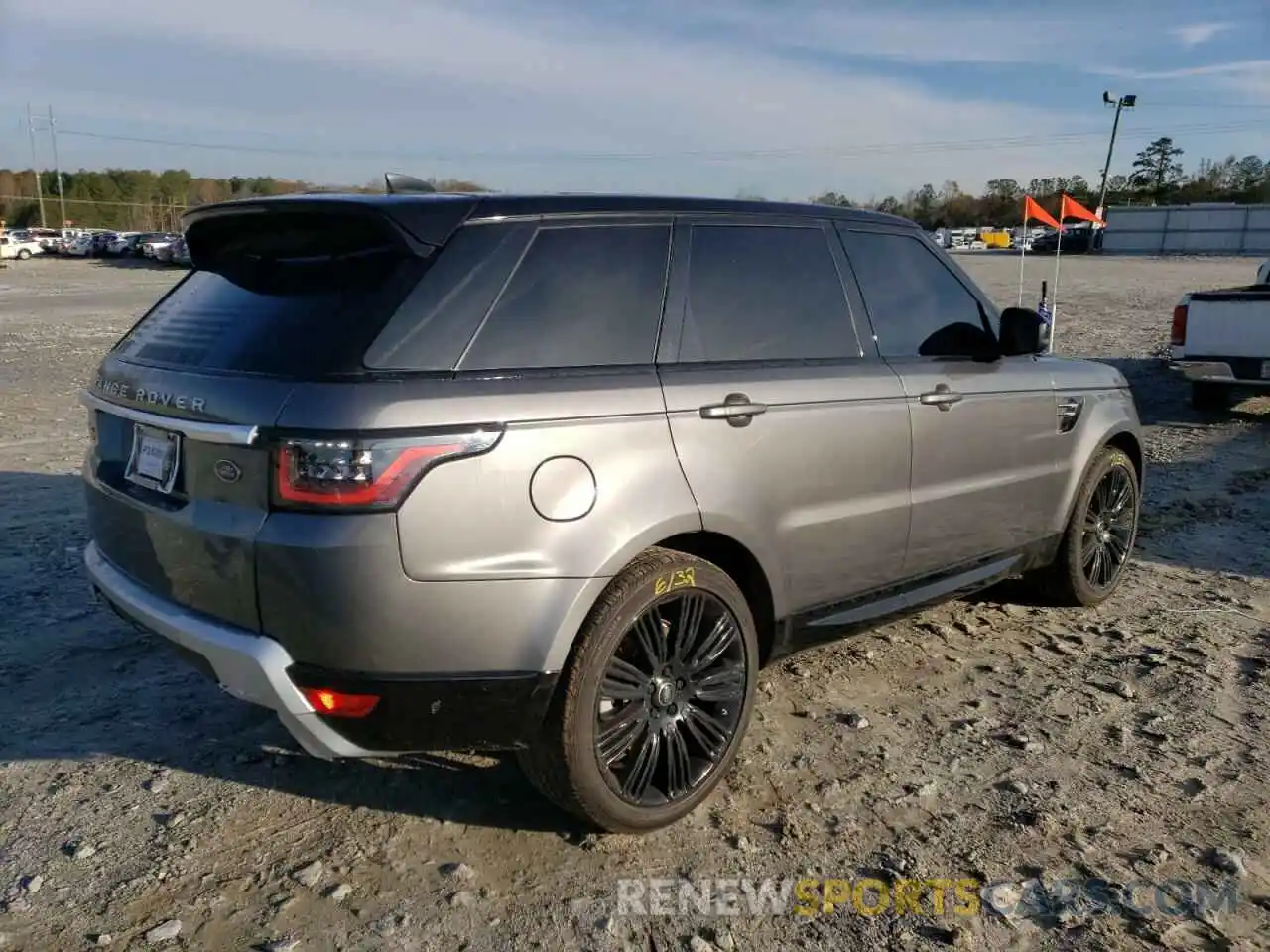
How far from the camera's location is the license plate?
2.97 metres

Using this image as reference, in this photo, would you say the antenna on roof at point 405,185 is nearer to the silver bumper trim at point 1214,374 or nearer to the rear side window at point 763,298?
the rear side window at point 763,298

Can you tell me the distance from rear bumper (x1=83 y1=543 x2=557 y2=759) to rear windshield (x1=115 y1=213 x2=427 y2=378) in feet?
2.40

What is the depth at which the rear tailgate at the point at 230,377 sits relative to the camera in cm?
275

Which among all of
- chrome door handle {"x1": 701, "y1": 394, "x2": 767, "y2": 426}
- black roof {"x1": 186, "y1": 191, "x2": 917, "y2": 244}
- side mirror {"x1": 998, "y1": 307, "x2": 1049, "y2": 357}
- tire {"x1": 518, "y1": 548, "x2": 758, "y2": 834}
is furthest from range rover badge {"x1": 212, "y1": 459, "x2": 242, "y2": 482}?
side mirror {"x1": 998, "y1": 307, "x2": 1049, "y2": 357}

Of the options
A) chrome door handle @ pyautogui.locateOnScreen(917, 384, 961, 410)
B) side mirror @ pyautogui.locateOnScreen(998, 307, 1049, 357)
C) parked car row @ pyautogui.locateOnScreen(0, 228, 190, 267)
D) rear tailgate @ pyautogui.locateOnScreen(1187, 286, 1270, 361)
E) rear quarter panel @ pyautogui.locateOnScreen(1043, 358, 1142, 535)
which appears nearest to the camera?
chrome door handle @ pyautogui.locateOnScreen(917, 384, 961, 410)

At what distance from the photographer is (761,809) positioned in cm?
338

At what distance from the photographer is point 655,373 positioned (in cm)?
321

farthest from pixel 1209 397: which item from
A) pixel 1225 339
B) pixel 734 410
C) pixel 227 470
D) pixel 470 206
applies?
pixel 227 470

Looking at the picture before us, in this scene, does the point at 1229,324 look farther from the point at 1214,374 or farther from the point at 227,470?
the point at 227,470

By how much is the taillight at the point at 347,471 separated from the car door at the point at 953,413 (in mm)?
2099

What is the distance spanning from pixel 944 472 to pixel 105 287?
35.4 metres

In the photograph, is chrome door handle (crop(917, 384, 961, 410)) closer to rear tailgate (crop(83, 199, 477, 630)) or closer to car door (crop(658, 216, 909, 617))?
car door (crop(658, 216, 909, 617))

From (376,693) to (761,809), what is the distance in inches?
53.1

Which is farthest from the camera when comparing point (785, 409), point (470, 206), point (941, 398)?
point (941, 398)
